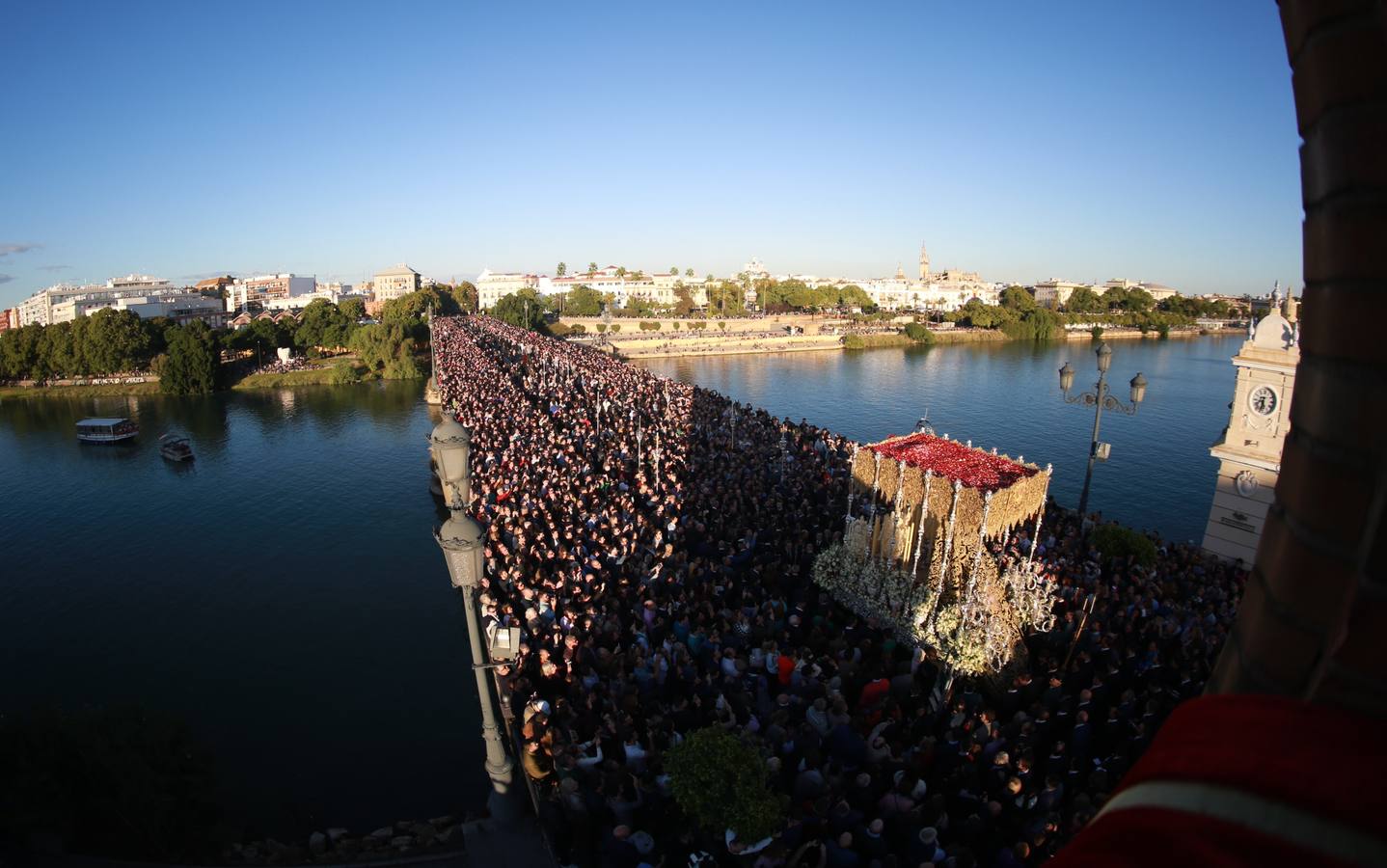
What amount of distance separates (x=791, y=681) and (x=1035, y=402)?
3516 cm

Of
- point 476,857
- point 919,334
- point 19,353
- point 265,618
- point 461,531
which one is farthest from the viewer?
point 919,334

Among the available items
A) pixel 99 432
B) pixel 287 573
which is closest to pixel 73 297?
pixel 99 432

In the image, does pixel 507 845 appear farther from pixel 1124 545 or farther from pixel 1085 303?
pixel 1085 303

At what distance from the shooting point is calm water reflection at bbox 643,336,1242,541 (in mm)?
22422

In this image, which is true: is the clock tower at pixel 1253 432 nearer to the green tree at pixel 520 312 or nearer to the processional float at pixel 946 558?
the processional float at pixel 946 558

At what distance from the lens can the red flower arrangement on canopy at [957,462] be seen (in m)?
11.1

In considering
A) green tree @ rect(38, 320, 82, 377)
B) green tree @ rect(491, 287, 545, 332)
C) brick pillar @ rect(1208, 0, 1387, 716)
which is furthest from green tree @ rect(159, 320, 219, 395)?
brick pillar @ rect(1208, 0, 1387, 716)

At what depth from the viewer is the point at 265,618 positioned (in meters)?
12.5

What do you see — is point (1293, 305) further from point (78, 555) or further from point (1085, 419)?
point (78, 555)

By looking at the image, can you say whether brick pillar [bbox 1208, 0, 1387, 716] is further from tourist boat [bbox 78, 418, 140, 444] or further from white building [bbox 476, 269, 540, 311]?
white building [bbox 476, 269, 540, 311]

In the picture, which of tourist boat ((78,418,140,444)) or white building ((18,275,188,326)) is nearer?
tourist boat ((78,418,140,444))

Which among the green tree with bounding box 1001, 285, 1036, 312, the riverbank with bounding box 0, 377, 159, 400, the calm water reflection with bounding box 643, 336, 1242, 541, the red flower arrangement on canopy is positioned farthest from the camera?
the green tree with bounding box 1001, 285, 1036, 312

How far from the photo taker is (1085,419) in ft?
109

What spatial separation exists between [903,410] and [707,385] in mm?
13059
